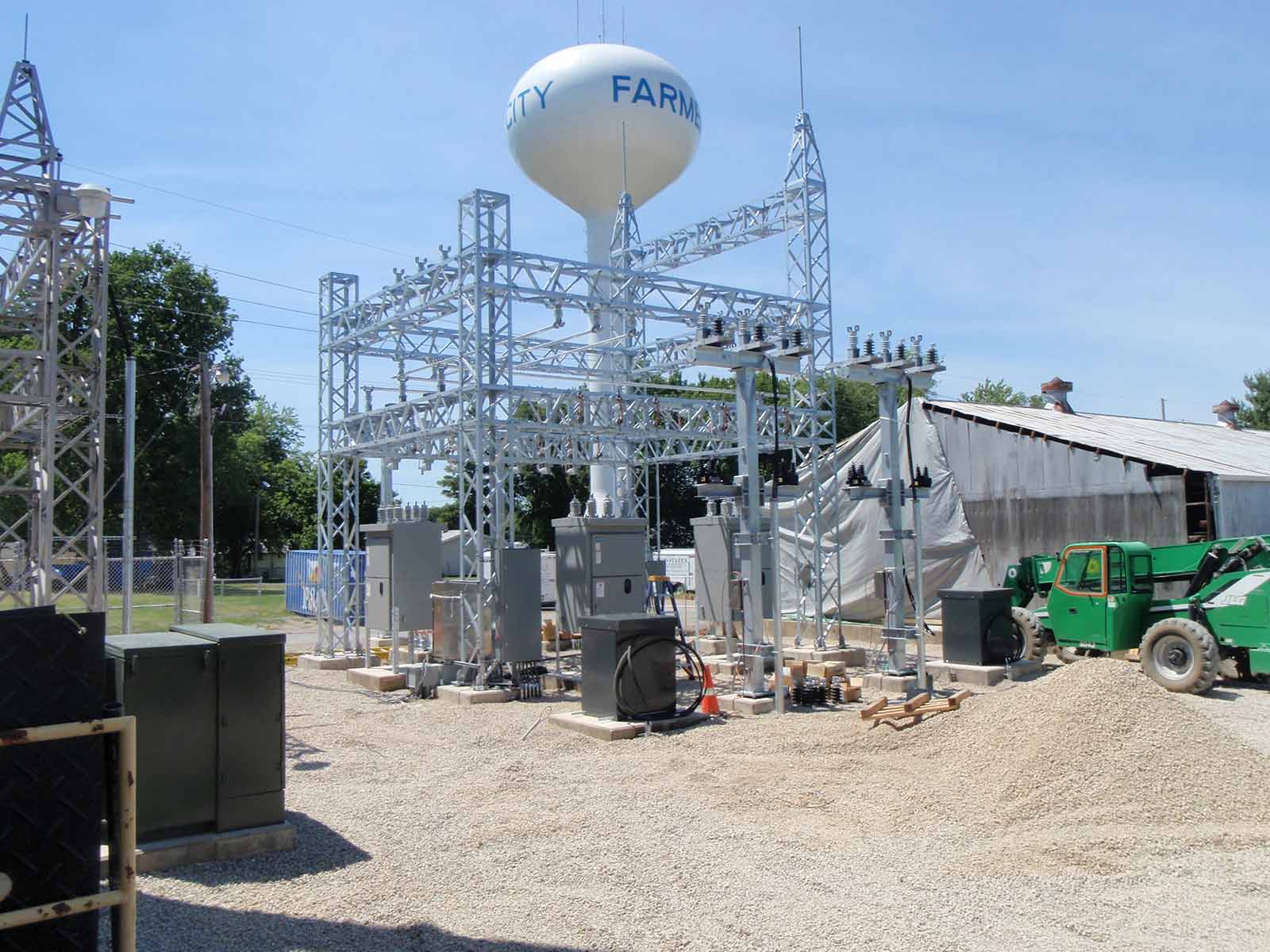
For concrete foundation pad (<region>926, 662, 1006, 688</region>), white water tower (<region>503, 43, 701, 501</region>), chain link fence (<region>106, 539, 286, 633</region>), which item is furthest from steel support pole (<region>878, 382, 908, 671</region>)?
chain link fence (<region>106, 539, 286, 633</region>)

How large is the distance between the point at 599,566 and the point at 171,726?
9811 mm

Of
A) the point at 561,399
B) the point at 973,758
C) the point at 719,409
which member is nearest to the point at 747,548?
the point at 973,758

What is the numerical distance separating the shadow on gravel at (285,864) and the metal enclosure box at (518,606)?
7041 mm

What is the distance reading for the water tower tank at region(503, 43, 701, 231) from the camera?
23.7 m

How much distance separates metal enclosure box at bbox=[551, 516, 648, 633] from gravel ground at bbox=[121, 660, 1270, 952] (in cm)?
533

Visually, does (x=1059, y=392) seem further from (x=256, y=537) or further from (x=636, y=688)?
(x=256, y=537)

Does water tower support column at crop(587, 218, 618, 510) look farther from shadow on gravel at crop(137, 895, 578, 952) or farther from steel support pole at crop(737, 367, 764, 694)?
shadow on gravel at crop(137, 895, 578, 952)

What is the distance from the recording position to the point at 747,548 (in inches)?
508

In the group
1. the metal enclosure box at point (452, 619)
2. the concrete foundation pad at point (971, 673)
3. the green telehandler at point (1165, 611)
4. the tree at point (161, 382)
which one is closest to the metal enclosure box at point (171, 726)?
the metal enclosure box at point (452, 619)

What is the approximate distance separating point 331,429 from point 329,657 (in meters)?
4.42

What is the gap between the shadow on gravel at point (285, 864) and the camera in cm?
661

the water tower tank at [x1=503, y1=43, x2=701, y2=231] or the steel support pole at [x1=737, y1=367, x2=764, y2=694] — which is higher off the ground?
the water tower tank at [x1=503, y1=43, x2=701, y2=231]

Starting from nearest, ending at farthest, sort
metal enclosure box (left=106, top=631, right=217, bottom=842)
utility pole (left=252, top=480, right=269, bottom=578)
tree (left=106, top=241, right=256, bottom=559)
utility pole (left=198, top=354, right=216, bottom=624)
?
metal enclosure box (left=106, top=631, right=217, bottom=842)
utility pole (left=198, top=354, right=216, bottom=624)
tree (left=106, top=241, right=256, bottom=559)
utility pole (left=252, top=480, right=269, bottom=578)

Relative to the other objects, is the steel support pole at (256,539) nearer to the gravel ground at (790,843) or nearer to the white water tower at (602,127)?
the white water tower at (602,127)
